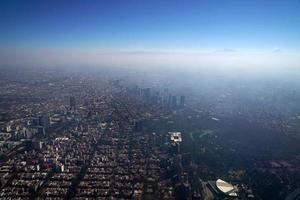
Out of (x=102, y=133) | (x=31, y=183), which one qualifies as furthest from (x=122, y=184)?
(x=102, y=133)

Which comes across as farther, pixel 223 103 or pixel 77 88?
pixel 77 88

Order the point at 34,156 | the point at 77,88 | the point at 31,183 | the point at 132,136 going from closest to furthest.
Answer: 1. the point at 31,183
2. the point at 34,156
3. the point at 132,136
4. the point at 77,88

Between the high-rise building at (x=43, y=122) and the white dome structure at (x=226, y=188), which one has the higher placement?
the high-rise building at (x=43, y=122)

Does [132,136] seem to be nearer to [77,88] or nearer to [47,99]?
[47,99]

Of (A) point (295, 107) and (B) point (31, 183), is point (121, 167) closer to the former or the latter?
(B) point (31, 183)

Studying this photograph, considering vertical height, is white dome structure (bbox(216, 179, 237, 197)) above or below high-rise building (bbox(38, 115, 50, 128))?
below

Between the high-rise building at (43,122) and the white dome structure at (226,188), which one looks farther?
the high-rise building at (43,122)

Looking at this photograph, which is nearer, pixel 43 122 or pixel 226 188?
pixel 226 188

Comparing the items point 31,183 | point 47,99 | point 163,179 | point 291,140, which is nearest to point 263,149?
point 291,140

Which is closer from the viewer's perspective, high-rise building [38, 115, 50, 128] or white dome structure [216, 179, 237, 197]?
white dome structure [216, 179, 237, 197]

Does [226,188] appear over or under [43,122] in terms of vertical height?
under

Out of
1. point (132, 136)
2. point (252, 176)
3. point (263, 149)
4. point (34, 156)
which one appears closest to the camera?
point (252, 176)
